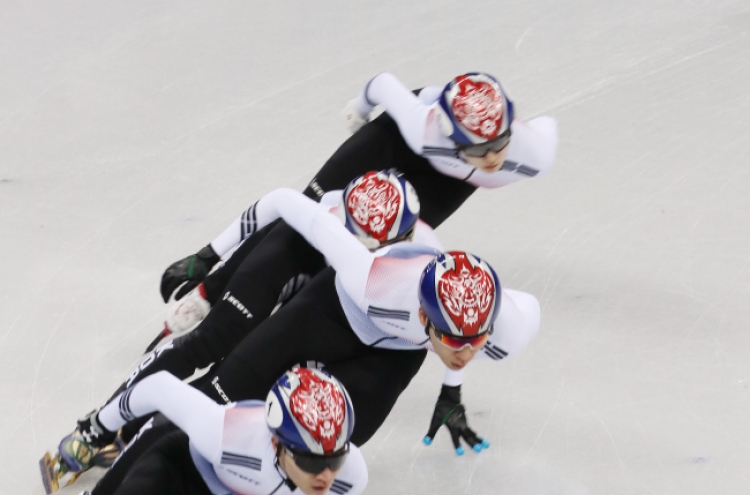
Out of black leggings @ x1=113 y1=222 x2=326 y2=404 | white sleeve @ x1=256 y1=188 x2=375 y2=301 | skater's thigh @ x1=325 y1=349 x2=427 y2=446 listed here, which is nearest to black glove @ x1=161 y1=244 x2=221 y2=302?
black leggings @ x1=113 y1=222 x2=326 y2=404

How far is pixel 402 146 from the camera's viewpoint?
4320mm

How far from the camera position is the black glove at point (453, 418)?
3.78 m

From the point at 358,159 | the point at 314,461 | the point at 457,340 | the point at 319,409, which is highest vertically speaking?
the point at 358,159

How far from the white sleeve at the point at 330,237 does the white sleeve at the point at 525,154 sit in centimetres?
85

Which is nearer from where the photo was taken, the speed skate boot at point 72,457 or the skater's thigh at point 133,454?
the skater's thigh at point 133,454

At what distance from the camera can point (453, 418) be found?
12.4ft

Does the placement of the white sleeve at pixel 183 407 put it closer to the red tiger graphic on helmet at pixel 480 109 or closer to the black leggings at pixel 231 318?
the black leggings at pixel 231 318

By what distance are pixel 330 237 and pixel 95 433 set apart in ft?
3.51

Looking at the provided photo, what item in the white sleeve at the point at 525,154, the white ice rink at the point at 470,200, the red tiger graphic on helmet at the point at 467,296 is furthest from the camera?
the white sleeve at the point at 525,154

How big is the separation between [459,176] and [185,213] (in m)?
1.58

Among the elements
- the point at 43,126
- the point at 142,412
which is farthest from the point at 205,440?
the point at 43,126

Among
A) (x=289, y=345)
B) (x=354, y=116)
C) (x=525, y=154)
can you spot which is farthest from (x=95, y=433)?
(x=525, y=154)

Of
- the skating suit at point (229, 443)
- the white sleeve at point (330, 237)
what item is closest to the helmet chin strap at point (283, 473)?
the skating suit at point (229, 443)

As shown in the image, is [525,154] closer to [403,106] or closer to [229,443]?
[403,106]
